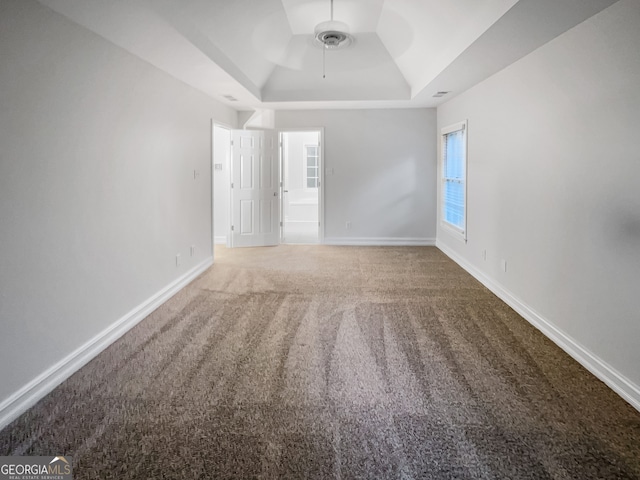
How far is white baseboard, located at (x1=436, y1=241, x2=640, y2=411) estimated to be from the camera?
2354mm

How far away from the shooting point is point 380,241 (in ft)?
24.2

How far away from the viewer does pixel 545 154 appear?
340 cm

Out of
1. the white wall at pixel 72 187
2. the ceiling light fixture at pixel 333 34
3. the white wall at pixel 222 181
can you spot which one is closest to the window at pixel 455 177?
the ceiling light fixture at pixel 333 34

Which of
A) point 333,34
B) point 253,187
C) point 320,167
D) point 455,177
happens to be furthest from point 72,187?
point 455,177

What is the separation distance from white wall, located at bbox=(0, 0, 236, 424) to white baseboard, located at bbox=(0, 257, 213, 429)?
0.10 feet

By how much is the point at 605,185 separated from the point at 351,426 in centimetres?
210

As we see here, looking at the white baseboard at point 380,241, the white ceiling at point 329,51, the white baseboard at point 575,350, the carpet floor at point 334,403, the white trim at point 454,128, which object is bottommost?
the carpet floor at point 334,403

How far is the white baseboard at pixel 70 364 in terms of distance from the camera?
2.20 metres

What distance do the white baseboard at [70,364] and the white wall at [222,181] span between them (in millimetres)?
3197

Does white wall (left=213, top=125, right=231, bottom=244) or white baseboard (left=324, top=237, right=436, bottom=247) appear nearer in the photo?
white wall (left=213, top=125, right=231, bottom=244)

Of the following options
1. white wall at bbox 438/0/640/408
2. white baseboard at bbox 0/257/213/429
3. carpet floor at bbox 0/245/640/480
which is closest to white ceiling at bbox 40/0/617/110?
white wall at bbox 438/0/640/408

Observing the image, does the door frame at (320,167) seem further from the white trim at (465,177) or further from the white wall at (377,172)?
the white trim at (465,177)

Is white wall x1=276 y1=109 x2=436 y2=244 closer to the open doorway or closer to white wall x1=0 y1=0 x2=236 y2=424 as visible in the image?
the open doorway

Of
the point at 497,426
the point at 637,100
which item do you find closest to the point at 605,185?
the point at 637,100
